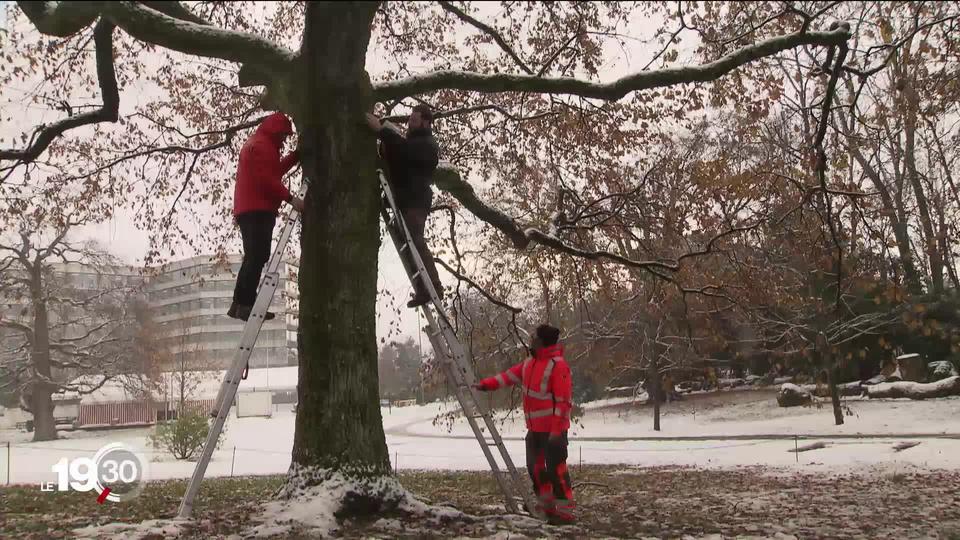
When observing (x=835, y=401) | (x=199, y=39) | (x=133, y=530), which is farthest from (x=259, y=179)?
(x=835, y=401)

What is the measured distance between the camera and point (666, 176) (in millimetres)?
10906

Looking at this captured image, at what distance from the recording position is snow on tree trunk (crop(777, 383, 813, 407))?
23938 millimetres

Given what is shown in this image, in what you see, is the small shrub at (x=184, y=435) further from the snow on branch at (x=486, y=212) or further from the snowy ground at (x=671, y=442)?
the snow on branch at (x=486, y=212)

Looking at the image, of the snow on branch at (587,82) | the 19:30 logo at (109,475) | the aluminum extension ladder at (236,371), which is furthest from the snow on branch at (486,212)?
the 19:30 logo at (109,475)

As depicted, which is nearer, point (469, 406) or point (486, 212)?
point (469, 406)

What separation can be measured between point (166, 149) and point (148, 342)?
22736 mm

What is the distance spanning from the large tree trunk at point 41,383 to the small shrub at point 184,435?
12.7 m

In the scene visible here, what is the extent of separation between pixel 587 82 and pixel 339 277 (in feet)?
9.08

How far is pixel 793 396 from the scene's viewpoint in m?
24.1

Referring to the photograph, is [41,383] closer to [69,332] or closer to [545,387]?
[69,332]

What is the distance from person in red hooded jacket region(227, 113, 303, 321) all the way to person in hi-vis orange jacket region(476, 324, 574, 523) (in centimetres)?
179

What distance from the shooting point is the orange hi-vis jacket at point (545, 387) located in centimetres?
529

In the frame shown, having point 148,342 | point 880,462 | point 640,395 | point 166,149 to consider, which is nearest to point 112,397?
point 148,342

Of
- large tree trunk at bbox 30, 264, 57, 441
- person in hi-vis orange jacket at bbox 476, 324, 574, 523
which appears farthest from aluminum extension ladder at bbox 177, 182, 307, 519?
large tree trunk at bbox 30, 264, 57, 441
